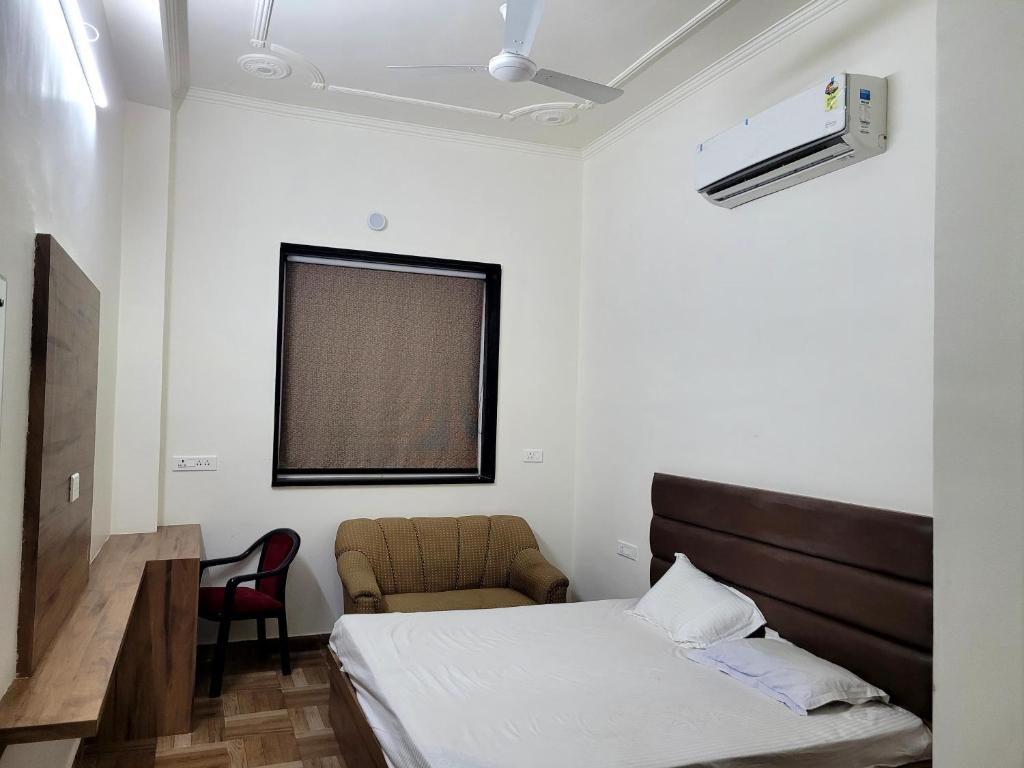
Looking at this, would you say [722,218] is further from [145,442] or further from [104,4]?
[145,442]

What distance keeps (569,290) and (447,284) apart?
82 cm

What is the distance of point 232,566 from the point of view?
4.23 metres

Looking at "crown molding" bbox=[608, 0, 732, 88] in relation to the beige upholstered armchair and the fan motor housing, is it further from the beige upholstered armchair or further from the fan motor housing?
the beige upholstered armchair

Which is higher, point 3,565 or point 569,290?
point 569,290

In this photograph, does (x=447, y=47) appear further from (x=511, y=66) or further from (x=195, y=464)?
(x=195, y=464)

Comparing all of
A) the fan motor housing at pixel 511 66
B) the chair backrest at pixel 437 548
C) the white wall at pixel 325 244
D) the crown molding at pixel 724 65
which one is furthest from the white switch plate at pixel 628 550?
the fan motor housing at pixel 511 66

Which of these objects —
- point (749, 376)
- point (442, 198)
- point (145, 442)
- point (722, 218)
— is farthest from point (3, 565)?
point (442, 198)

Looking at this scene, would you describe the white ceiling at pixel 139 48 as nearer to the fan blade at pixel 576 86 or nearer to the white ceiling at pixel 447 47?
the white ceiling at pixel 447 47

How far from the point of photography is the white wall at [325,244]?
4.18 metres

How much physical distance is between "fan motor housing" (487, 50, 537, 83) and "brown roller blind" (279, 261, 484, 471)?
2.17 metres

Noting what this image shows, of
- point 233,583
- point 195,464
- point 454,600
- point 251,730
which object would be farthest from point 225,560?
point 454,600

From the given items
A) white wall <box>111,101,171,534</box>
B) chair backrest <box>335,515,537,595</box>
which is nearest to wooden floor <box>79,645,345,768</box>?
chair backrest <box>335,515,537,595</box>

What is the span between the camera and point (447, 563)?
439 cm

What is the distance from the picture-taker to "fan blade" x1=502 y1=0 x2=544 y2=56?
7.70ft
